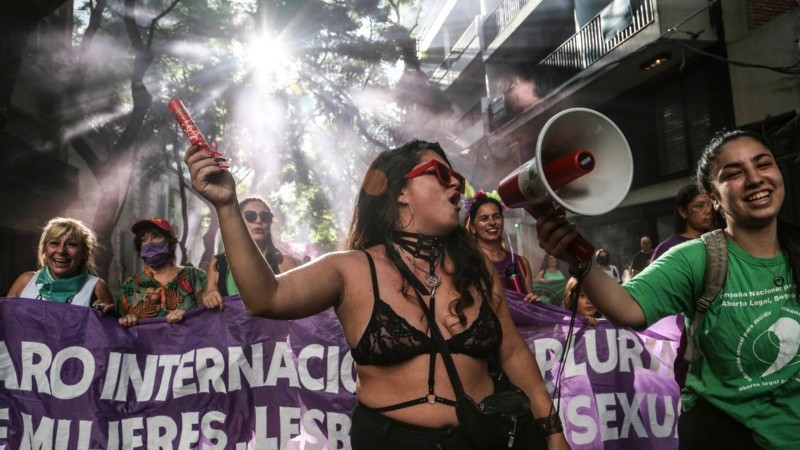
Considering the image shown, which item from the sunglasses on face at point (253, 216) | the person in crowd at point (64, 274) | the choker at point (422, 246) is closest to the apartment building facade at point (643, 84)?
the sunglasses on face at point (253, 216)

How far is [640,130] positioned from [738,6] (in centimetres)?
391

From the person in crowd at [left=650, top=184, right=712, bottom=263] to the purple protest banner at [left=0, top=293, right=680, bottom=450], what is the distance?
106 cm

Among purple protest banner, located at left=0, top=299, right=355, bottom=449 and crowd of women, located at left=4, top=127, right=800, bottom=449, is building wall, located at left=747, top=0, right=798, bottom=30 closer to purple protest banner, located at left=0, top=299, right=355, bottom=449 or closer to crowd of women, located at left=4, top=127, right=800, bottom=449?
crowd of women, located at left=4, top=127, right=800, bottom=449

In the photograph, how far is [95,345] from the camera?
3879mm

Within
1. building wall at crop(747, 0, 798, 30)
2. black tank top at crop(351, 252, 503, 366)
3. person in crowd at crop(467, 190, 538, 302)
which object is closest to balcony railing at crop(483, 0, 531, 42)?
building wall at crop(747, 0, 798, 30)

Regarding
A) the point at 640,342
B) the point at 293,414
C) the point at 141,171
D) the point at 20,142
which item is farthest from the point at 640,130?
the point at 141,171

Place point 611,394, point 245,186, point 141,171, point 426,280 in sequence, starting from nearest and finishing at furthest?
point 426,280 < point 611,394 < point 141,171 < point 245,186

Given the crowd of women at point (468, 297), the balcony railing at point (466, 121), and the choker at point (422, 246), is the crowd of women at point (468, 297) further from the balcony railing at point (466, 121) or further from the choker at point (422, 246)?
the balcony railing at point (466, 121)

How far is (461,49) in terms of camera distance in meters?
27.1

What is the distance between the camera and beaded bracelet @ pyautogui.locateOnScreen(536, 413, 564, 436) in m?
2.19

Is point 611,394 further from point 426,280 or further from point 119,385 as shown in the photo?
point 119,385

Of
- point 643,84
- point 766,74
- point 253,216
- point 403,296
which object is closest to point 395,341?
point 403,296

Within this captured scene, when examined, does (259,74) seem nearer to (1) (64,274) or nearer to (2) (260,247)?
(2) (260,247)

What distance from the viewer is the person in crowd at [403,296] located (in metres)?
1.85
